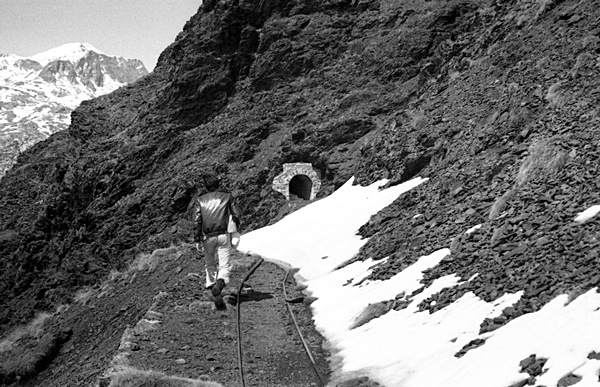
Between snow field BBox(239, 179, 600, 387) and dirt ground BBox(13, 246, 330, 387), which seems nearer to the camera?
snow field BBox(239, 179, 600, 387)

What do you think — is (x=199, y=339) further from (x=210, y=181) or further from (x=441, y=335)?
(x=441, y=335)

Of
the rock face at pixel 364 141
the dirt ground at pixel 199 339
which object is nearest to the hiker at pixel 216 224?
the dirt ground at pixel 199 339

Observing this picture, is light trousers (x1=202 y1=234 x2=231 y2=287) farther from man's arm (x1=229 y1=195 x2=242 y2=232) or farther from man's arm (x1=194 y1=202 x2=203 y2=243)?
man's arm (x1=229 y1=195 x2=242 y2=232)

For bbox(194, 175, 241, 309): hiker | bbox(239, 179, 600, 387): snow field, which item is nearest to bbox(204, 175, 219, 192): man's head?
bbox(194, 175, 241, 309): hiker

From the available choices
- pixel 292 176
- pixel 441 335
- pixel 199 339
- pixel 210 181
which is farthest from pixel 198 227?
pixel 292 176

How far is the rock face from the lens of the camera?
376 inches

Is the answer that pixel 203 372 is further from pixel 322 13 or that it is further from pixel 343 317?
pixel 322 13

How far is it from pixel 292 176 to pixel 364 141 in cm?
479

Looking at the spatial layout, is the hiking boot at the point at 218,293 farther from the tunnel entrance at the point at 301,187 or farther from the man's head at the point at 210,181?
the tunnel entrance at the point at 301,187

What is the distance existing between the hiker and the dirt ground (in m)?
0.93

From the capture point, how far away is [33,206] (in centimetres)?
6075

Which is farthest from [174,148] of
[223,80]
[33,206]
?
[33,206]

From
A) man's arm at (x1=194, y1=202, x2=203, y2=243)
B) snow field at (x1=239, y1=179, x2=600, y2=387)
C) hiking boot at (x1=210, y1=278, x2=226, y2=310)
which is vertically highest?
man's arm at (x1=194, y1=202, x2=203, y2=243)

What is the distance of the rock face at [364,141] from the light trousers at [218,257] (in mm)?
3020
